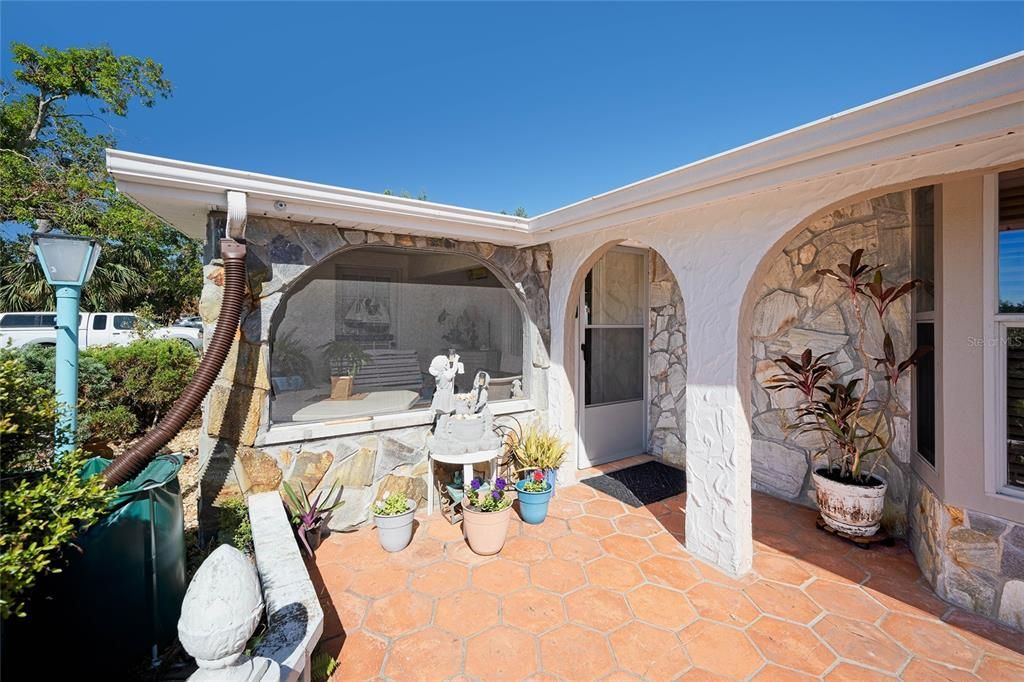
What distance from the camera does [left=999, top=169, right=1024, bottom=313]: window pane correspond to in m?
2.32

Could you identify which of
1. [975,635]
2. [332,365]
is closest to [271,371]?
[332,365]

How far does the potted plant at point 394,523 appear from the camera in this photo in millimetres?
3104

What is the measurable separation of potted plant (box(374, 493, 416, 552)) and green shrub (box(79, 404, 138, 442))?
480cm

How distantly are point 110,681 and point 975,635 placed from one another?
454 centimetres

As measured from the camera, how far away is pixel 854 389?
3551 millimetres

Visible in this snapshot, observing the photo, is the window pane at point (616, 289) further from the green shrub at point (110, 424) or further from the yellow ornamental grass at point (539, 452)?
the green shrub at point (110, 424)

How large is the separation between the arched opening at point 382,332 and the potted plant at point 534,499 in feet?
3.66

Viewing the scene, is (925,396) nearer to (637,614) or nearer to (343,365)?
(637,614)

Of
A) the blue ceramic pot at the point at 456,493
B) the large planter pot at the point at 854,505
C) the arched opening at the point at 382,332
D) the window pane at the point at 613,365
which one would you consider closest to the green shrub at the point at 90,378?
the arched opening at the point at 382,332

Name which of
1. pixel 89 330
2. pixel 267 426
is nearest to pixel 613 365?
pixel 267 426

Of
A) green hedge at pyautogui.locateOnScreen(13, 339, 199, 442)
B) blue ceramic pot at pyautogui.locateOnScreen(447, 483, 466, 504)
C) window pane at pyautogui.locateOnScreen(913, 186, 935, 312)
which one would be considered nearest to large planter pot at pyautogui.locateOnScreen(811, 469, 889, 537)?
window pane at pyautogui.locateOnScreen(913, 186, 935, 312)

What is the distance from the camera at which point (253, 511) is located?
279cm

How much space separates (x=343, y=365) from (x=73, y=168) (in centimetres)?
1388

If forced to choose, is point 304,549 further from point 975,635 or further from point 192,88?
point 192,88
